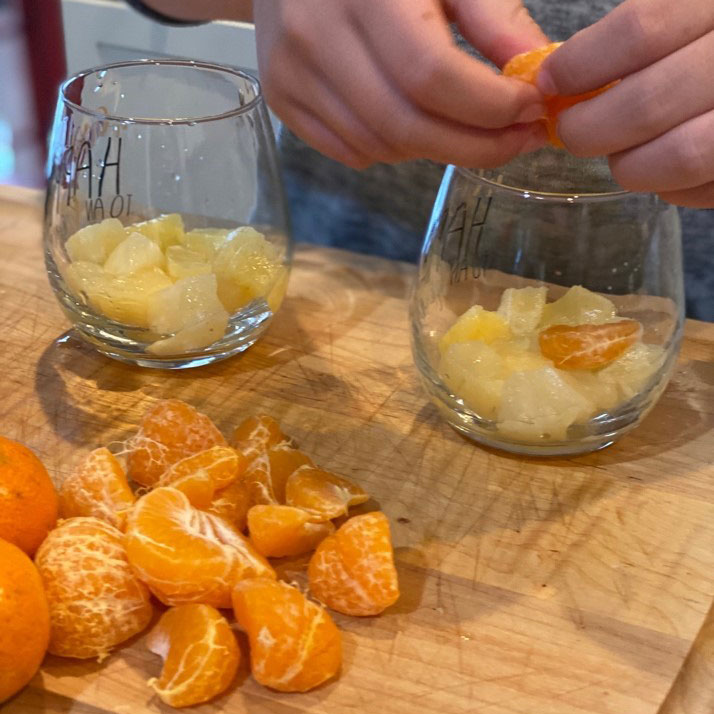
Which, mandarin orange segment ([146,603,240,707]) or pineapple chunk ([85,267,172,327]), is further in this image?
pineapple chunk ([85,267,172,327])

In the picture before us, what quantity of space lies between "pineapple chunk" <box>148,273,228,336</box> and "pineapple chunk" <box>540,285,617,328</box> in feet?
1.13

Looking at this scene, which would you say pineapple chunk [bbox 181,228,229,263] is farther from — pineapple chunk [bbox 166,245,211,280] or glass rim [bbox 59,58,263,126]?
glass rim [bbox 59,58,263,126]

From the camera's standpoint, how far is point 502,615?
818mm

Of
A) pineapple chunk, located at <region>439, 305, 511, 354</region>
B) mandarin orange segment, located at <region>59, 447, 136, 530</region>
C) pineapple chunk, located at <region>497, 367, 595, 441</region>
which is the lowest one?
mandarin orange segment, located at <region>59, 447, 136, 530</region>

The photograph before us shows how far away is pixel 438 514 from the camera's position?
0.93 m

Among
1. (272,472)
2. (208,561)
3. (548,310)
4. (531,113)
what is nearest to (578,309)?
(548,310)

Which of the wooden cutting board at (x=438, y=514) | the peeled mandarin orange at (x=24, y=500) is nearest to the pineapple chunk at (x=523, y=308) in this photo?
the wooden cutting board at (x=438, y=514)

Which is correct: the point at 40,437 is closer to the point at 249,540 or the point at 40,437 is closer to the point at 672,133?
the point at 249,540

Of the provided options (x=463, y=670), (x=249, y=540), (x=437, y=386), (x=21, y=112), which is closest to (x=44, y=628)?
(x=249, y=540)

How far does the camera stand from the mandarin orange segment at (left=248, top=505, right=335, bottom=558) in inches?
32.9

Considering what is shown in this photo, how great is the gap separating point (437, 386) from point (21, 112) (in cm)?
304

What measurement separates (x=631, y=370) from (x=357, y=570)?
0.34m

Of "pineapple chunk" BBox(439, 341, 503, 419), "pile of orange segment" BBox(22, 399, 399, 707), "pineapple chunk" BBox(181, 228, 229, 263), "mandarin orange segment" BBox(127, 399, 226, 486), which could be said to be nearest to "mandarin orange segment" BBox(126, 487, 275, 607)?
"pile of orange segment" BBox(22, 399, 399, 707)

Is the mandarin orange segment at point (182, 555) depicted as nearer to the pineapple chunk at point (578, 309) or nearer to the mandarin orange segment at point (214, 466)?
the mandarin orange segment at point (214, 466)
